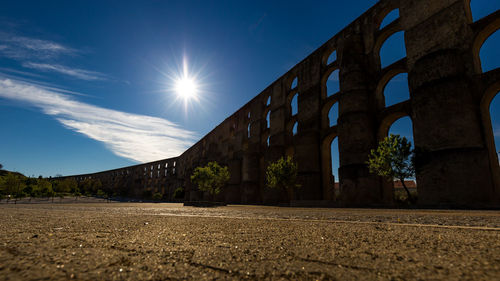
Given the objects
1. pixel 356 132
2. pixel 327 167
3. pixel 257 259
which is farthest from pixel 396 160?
pixel 257 259

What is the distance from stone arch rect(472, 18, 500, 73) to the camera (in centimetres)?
1210

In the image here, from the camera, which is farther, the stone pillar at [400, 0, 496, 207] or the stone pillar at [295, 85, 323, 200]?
the stone pillar at [295, 85, 323, 200]

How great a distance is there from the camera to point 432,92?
1259 cm

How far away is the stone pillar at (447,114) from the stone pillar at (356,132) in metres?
2.96

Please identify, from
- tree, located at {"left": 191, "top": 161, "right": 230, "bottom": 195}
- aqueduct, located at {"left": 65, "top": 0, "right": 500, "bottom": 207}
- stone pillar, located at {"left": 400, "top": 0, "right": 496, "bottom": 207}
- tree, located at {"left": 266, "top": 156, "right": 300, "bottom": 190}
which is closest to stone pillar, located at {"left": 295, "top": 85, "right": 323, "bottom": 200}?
aqueduct, located at {"left": 65, "top": 0, "right": 500, "bottom": 207}

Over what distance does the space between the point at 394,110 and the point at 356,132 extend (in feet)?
8.88

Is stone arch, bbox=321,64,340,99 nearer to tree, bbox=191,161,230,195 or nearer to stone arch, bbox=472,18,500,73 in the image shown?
stone arch, bbox=472,18,500,73

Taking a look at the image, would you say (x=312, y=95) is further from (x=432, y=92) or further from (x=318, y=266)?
(x=318, y=266)

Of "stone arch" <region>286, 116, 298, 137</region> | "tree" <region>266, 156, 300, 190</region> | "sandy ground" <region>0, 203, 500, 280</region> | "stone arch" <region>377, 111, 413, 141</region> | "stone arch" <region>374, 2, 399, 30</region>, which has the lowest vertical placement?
"sandy ground" <region>0, 203, 500, 280</region>

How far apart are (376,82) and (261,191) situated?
16.7 m

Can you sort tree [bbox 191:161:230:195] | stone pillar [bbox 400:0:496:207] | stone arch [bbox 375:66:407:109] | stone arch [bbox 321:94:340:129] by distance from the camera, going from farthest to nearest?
tree [bbox 191:161:230:195] → stone arch [bbox 321:94:340:129] → stone arch [bbox 375:66:407:109] → stone pillar [bbox 400:0:496:207]

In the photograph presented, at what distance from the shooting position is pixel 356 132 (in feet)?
53.8

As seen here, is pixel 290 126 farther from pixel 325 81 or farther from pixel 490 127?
pixel 490 127

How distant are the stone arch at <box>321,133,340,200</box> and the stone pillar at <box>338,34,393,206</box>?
Result: 2858 millimetres
